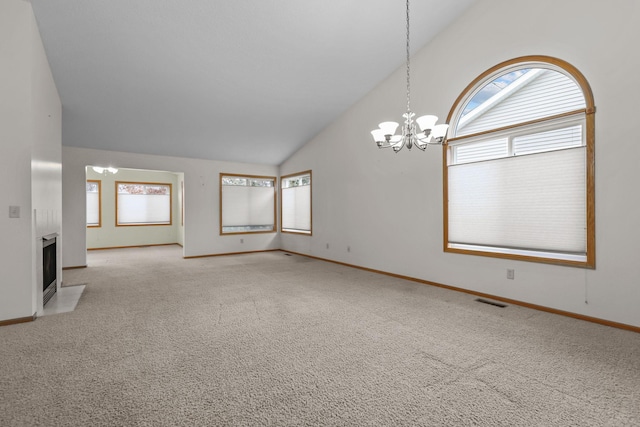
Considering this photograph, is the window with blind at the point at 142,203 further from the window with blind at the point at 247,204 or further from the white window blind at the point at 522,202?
the white window blind at the point at 522,202

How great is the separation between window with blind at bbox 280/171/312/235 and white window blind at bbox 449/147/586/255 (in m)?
3.82

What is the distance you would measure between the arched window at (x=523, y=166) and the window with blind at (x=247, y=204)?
5.30m

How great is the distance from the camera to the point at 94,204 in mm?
8703

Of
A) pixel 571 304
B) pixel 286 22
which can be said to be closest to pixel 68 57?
pixel 286 22

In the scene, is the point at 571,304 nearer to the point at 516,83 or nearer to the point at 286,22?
the point at 516,83

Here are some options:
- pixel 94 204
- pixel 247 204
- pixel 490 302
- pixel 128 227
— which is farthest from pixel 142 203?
pixel 490 302

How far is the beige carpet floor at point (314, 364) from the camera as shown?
64.3 inches

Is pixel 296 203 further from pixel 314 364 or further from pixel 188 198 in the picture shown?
pixel 314 364

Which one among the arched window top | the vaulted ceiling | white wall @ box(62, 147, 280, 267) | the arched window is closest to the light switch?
the vaulted ceiling

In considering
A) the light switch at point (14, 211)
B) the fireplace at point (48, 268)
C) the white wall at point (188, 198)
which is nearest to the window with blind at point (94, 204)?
the white wall at point (188, 198)

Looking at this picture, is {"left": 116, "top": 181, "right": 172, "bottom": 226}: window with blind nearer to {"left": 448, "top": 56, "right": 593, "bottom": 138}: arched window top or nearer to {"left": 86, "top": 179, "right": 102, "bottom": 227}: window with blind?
{"left": 86, "top": 179, "right": 102, "bottom": 227}: window with blind

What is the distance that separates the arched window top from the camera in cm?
324

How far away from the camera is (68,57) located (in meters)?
3.78

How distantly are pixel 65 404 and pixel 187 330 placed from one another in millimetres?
1123
